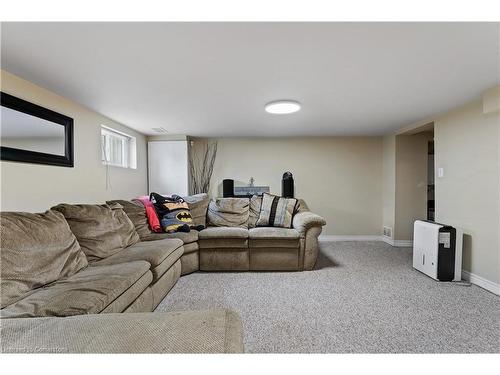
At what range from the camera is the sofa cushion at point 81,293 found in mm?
1187

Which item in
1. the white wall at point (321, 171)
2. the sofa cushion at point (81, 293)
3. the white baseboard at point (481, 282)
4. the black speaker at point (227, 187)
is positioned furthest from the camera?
the white wall at point (321, 171)

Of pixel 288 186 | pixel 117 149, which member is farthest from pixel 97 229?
pixel 288 186

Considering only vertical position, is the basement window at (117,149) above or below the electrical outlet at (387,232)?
above

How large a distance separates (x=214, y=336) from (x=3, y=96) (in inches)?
91.8

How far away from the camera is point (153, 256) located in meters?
2.07

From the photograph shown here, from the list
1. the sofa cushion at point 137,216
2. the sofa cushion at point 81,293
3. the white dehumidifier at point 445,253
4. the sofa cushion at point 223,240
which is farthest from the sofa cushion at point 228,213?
the white dehumidifier at point 445,253

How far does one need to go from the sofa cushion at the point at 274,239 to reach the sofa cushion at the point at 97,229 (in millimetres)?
1418

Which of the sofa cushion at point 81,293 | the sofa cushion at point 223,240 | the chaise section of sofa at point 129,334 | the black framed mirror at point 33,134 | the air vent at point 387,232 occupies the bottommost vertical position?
the air vent at point 387,232

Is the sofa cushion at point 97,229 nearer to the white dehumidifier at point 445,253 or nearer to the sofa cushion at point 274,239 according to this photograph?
the sofa cushion at point 274,239

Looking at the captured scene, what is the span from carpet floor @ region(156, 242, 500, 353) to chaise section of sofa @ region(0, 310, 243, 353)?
2.70ft

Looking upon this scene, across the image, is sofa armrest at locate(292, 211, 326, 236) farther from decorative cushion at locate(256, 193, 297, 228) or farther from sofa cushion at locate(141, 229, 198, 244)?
sofa cushion at locate(141, 229, 198, 244)

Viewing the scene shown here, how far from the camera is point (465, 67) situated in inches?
69.9

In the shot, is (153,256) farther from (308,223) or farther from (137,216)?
(308,223)

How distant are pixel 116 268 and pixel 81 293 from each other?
398 millimetres
